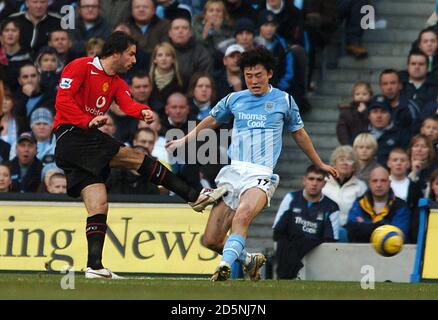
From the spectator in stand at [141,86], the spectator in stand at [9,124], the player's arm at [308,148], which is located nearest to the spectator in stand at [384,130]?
the spectator in stand at [141,86]

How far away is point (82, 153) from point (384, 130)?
20.7 ft

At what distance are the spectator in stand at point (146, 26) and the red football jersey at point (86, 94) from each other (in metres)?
6.09

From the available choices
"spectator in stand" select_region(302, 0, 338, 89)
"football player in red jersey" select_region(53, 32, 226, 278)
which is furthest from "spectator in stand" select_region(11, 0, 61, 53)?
"football player in red jersey" select_region(53, 32, 226, 278)

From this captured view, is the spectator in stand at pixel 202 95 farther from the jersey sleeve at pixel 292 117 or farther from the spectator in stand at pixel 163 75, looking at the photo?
the jersey sleeve at pixel 292 117

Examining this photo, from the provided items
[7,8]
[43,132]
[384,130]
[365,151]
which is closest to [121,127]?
[43,132]

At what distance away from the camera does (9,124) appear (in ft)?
65.8

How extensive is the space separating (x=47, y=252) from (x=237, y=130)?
3.60m

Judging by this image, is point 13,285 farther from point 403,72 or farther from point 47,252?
point 403,72

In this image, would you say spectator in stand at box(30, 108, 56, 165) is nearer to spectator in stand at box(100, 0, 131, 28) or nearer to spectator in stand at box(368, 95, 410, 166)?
spectator in stand at box(100, 0, 131, 28)

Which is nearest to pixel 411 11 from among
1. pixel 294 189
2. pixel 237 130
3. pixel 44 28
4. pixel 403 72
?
pixel 403 72

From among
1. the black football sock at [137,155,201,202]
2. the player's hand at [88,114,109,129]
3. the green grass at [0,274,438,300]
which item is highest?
the player's hand at [88,114,109,129]

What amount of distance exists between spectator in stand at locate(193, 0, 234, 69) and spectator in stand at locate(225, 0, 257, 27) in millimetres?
131

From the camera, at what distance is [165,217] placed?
665 inches

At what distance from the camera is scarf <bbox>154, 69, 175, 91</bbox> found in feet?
66.1
